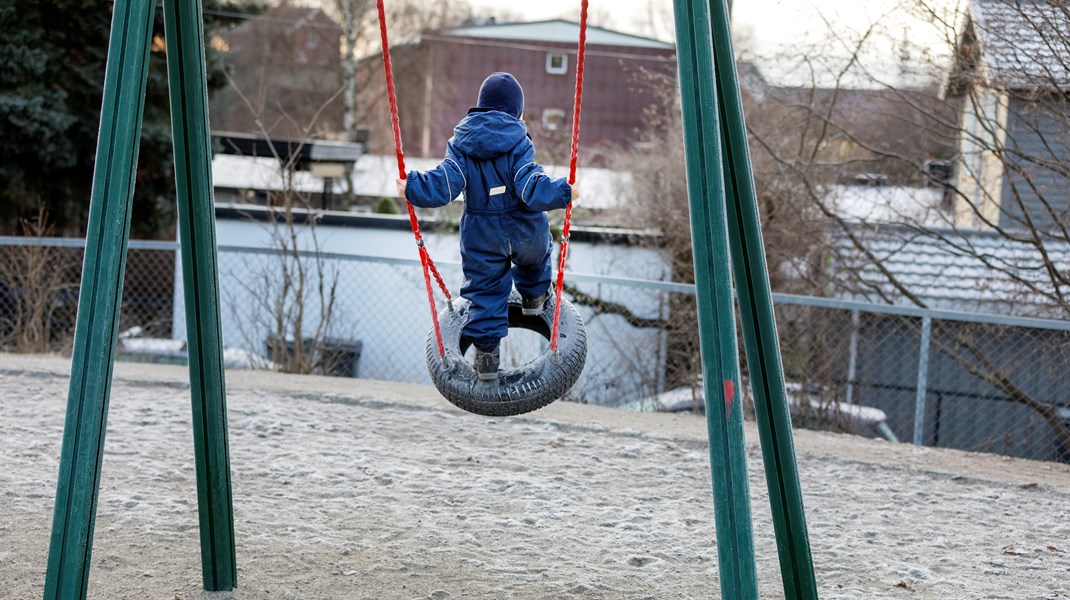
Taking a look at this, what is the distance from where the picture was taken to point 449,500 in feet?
20.7

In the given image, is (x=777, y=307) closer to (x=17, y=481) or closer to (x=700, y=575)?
(x=700, y=575)

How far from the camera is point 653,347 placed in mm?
11273

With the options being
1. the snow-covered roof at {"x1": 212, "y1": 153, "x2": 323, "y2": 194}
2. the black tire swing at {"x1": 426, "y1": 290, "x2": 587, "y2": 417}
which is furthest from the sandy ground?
the snow-covered roof at {"x1": 212, "y1": 153, "x2": 323, "y2": 194}

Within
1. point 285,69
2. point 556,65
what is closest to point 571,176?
point 556,65

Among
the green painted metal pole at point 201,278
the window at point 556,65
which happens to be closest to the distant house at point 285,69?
the window at point 556,65

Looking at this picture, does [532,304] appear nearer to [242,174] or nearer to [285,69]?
[242,174]

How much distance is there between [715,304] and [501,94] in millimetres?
1282

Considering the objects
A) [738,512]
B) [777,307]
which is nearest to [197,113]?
[738,512]

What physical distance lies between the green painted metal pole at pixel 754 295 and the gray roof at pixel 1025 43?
557 cm

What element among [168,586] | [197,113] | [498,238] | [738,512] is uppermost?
[197,113]

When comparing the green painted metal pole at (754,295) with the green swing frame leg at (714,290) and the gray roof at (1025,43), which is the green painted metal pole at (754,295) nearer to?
the green swing frame leg at (714,290)

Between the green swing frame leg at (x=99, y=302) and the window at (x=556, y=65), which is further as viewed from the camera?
the window at (x=556, y=65)

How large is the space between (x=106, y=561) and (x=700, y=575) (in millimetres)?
2726

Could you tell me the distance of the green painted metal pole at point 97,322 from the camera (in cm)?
355
